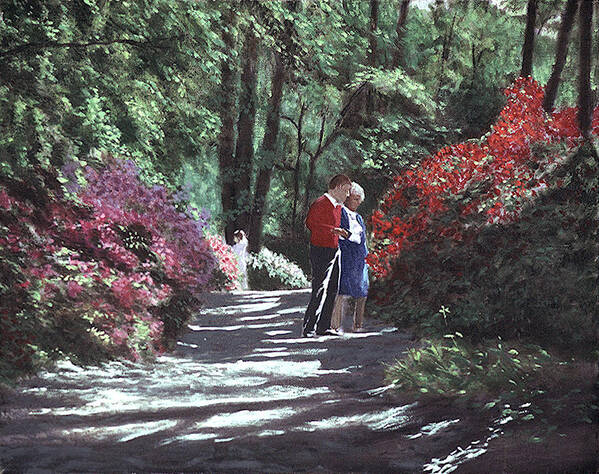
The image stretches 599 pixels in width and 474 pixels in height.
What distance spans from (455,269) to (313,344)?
62.9 inches

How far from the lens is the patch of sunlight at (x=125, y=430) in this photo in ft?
15.1

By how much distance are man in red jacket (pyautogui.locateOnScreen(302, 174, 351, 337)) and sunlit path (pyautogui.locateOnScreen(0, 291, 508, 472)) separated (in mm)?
437

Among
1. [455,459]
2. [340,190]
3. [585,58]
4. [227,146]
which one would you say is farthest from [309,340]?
[227,146]

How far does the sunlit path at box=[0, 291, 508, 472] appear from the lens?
421cm

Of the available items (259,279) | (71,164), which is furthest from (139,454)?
(259,279)

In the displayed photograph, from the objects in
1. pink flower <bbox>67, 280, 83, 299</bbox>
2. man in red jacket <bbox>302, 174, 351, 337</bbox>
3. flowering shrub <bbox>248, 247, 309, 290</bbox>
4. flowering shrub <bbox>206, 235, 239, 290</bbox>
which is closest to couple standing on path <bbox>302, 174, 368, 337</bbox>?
man in red jacket <bbox>302, 174, 351, 337</bbox>

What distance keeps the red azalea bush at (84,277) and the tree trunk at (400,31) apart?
380 cm

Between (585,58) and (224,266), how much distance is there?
34.7 ft

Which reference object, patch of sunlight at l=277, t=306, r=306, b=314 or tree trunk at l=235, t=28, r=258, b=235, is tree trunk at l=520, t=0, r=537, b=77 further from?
tree trunk at l=235, t=28, r=258, b=235

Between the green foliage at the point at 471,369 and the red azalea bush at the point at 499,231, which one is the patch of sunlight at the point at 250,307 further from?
the green foliage at the point at 471,369

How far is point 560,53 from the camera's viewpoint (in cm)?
677

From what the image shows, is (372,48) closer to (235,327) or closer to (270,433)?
(235,327)

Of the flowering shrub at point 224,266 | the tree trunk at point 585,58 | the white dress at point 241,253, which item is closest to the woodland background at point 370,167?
the tree trunk at point 585,58

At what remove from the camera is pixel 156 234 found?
9.69 m
